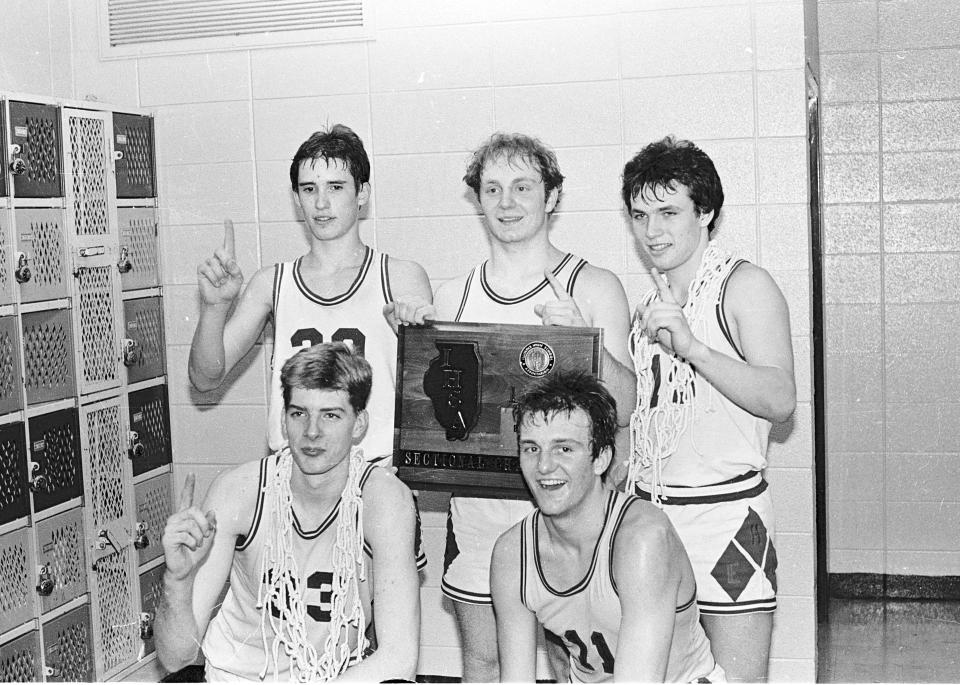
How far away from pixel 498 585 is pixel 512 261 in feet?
2.05

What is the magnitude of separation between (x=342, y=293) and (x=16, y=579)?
0.93 metres

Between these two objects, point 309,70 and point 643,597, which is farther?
point 309,70

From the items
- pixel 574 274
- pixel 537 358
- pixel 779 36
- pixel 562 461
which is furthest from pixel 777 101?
pixel 562 461

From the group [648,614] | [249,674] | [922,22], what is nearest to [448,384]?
[648,614]

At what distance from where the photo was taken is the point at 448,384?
6.64 ft

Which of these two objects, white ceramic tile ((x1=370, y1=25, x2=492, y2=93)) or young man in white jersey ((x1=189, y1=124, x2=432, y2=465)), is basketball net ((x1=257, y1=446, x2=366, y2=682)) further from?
white ceramic tile ((x1=370, y1=25, x2=492, y2=93))

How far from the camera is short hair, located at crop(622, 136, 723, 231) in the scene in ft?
6.61

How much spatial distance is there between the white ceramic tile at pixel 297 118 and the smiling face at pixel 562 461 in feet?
2.38

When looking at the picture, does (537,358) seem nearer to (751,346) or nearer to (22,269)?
(751,346)

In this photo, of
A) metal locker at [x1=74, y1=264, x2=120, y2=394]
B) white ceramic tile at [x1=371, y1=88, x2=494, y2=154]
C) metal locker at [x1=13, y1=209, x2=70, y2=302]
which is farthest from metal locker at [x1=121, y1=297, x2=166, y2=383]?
white ceramic tile at [x1=371, y1=88, x2=494, y2=154]

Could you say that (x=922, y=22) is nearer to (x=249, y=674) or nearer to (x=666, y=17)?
(x=666, y=17)

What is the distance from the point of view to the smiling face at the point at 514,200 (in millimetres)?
2039

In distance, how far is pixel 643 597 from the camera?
1.89 m

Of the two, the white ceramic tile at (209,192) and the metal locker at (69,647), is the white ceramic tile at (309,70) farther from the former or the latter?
the metal locker at (69,647)
